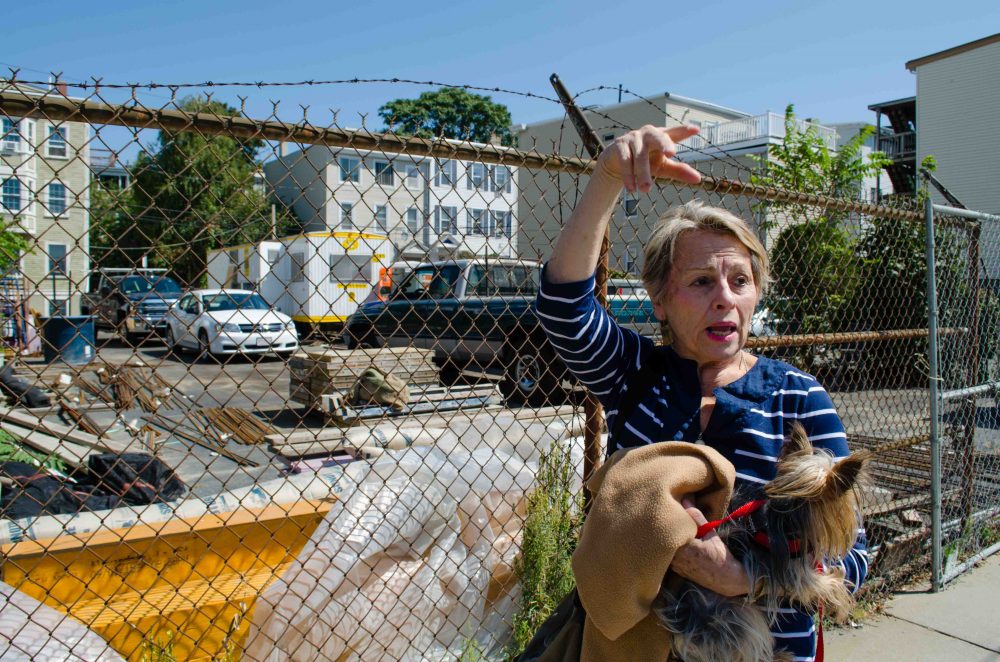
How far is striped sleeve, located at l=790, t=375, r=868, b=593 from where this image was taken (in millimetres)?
1637

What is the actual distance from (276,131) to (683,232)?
1.35 m

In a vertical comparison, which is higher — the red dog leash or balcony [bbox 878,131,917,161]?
balcony [bbox 878,131,917,161]

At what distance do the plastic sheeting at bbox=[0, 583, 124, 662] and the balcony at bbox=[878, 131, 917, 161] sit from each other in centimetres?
3862

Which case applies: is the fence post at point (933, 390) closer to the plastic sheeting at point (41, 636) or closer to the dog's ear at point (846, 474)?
the dog's ear at point (846, 474)

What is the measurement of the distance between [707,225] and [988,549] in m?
4.14

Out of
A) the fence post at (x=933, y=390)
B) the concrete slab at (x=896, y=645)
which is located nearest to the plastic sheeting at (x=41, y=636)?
the concrete slab at (x=896, y=645)

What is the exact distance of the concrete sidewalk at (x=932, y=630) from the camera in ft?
11.2

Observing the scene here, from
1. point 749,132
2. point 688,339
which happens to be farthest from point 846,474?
point 749,132

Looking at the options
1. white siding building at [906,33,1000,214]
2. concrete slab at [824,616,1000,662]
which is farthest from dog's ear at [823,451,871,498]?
white siding building at [906,33,1000,214]

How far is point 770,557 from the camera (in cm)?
143

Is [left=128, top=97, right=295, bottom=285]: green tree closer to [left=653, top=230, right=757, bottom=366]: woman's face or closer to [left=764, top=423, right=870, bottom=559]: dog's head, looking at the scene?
[left=653, top=230, right=757, bottom=366]: woman's face

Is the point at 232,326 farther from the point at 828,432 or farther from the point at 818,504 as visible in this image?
the point at 818,504

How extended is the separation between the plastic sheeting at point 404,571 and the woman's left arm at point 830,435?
1637 mm

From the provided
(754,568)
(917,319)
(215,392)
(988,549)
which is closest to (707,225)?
(754,568)
